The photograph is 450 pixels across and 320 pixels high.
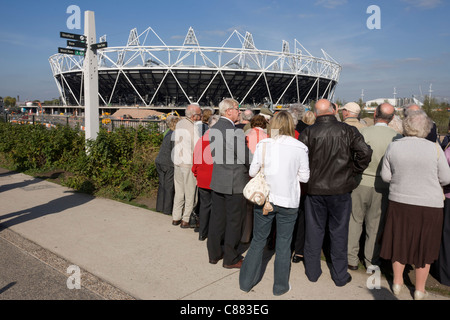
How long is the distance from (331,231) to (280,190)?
2.96ft

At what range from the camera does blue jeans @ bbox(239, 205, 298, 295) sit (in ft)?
10.8

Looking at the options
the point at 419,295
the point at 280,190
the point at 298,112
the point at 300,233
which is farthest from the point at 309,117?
the point at 419,295

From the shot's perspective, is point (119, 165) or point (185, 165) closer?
point (185, 165)

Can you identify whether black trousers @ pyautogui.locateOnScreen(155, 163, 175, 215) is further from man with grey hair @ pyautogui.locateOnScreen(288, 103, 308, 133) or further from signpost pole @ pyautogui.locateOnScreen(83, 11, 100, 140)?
signpost pole @ pyautogui.locateOnScreen(83, 11, 100, 140)

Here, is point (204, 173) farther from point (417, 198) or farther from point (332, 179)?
point (417, 198)

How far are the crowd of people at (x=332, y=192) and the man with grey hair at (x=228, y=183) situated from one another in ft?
0.04

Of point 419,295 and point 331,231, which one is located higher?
point 331,231

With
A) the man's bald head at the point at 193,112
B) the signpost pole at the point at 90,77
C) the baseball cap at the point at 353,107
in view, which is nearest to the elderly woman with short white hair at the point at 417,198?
the baseball cap at the point at 353,107

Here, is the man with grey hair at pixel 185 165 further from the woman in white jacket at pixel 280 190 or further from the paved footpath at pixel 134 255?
the woman in white jacket at pixel 280 190

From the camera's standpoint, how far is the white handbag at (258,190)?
318cm

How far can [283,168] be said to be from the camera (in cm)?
322

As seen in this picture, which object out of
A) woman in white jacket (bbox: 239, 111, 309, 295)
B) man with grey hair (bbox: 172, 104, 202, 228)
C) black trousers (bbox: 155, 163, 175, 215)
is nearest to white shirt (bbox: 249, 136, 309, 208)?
woman in white jacket (bbox: 239, 111, 309, 295)
